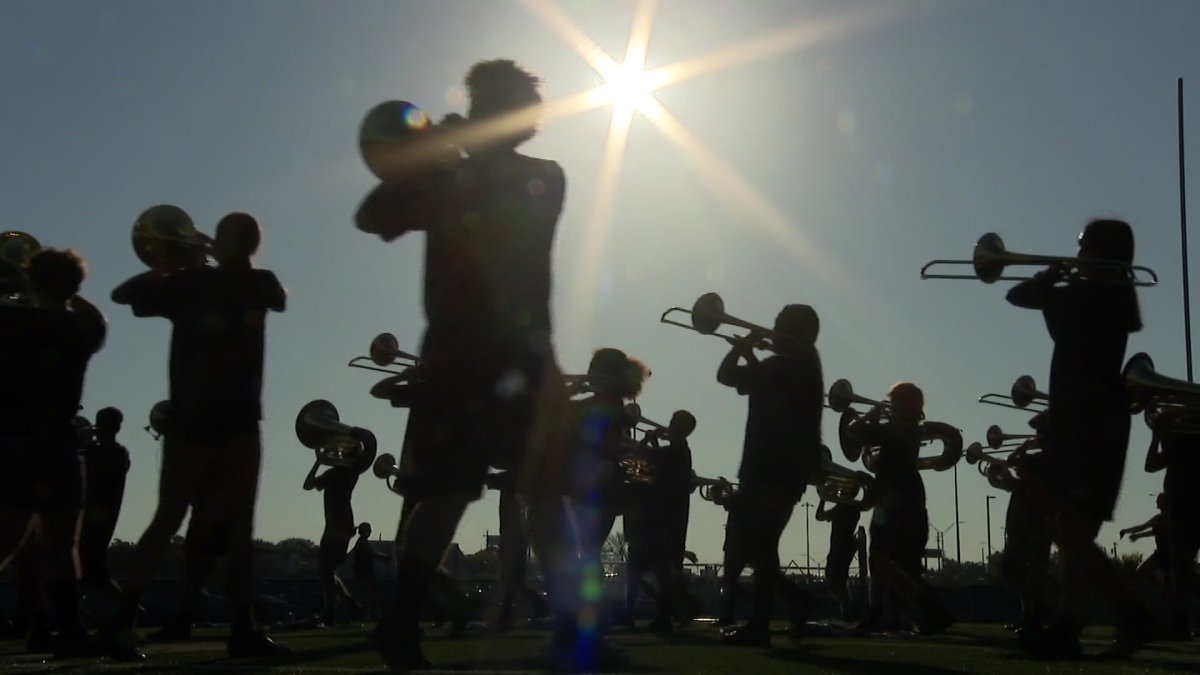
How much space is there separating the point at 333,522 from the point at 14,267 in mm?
5490

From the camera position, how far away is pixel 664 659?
5.73 metres

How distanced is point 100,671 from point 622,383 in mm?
4073

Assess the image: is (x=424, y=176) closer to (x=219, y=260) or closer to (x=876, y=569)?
(x=219, y=260)

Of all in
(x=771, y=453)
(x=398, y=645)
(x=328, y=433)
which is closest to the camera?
(x=398, y=645)

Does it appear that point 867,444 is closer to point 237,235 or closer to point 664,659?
point 664,659

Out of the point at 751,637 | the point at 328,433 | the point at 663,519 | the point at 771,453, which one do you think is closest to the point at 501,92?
the point at 771,453

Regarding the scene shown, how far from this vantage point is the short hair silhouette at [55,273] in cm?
629

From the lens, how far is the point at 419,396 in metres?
4.54

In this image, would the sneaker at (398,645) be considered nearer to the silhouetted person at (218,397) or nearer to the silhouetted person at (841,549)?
the silhouetted person at (218,397)

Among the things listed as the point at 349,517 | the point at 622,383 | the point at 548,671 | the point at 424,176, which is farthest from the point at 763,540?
the point at 349,517

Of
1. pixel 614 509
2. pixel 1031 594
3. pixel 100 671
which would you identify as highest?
pixel 614 509

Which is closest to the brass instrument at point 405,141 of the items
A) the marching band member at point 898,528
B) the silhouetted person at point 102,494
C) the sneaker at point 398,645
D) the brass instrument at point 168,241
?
the sneaker at point 398,645

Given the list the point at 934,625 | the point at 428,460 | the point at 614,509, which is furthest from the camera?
the point at 614,509

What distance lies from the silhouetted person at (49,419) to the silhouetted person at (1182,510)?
6998 mm
